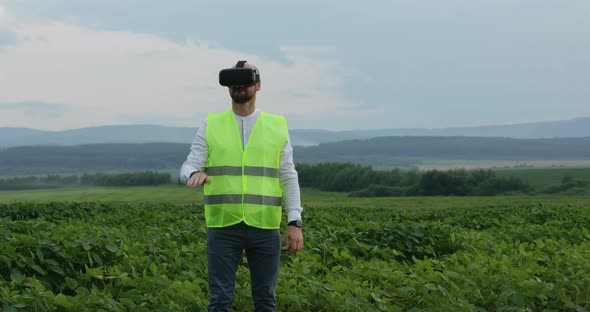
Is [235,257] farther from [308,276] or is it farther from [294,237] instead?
[308,276]

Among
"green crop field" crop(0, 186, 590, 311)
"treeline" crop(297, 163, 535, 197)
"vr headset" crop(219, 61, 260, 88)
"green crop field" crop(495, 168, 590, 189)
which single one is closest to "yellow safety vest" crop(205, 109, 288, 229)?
"vr headset" crop(219, 61, 260, 88)

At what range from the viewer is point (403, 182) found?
221ft

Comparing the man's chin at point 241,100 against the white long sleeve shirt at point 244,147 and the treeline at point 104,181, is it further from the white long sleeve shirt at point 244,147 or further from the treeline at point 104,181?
the treeline at point 104,181

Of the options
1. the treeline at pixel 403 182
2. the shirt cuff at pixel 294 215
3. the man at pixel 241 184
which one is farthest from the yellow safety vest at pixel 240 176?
the treeline at pixel 403 182

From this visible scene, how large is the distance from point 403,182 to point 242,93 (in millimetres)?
64280

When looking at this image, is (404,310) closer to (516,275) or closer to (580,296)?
(516,275)

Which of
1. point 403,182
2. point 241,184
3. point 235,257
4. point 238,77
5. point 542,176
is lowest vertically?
point 542,176

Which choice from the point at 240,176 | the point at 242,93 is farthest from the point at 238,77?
the point at 240,176

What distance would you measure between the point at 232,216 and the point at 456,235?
7.23 meters

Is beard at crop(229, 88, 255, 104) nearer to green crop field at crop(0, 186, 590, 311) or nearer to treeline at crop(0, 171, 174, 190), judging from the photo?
green crop field at crop(0, 186, 590, 311)

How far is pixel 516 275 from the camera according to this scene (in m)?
6.77

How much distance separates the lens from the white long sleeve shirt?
4.61 metres

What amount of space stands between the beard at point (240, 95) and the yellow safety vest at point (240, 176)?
0.57 ft

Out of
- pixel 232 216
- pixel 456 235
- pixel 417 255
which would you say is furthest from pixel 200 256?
pixel 456 235
